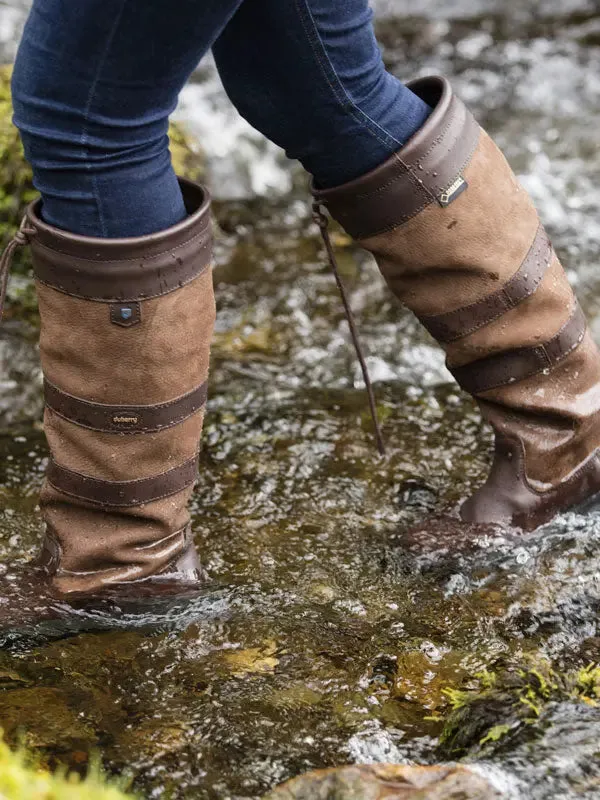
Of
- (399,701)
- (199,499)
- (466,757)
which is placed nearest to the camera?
(466,757)

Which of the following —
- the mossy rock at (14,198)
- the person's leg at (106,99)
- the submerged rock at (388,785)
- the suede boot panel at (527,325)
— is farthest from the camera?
the mossy rock at (14,198)

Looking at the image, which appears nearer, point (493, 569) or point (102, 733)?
point (102, 733)

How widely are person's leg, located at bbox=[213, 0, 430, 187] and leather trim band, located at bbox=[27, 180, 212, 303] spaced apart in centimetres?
25

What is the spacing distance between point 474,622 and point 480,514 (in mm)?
331

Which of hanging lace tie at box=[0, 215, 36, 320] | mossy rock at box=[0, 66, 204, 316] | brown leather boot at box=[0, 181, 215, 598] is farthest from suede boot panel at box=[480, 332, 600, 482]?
mossy rock at box=[0, 66, 204, 316]

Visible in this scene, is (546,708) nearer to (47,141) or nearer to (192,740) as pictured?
(192,740)

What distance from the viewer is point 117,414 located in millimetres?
1789

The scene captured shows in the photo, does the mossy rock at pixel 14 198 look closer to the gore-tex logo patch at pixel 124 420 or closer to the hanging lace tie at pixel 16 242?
the hanging lace tie at pixel 16 242

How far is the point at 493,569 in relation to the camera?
2.06 metres

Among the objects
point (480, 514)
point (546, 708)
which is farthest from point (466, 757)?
point (480, 514)

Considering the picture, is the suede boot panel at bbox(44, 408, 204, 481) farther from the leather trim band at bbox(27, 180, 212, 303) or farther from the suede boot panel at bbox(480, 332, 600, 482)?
the suede boot panel at bbox(480, 332, 600, 482)

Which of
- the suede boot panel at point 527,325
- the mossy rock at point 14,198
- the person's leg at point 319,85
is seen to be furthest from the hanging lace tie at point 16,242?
the mossy rock at point 14,198

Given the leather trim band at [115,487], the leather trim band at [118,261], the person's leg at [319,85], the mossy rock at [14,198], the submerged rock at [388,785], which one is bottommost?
the mossy rock at [14,198]

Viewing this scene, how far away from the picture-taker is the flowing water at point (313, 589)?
1.56 meters
